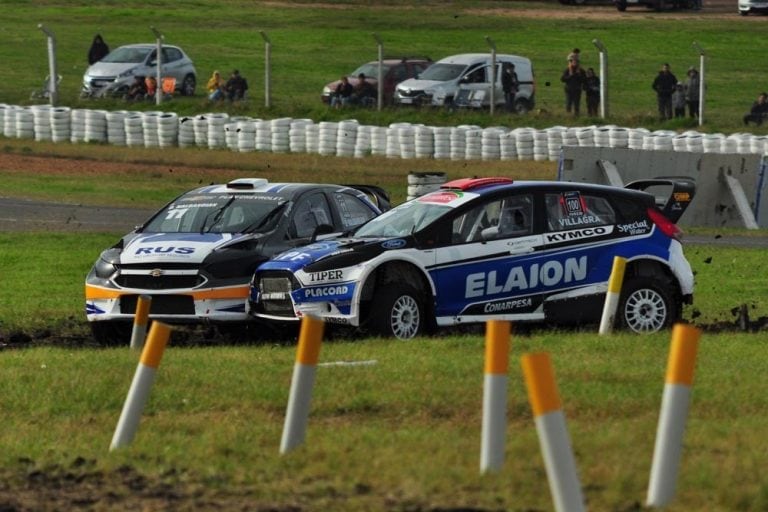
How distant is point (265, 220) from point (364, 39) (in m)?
42.7

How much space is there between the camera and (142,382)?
808 cm

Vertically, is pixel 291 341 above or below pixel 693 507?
below

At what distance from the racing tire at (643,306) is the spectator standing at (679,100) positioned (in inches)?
945

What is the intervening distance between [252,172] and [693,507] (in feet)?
86.0

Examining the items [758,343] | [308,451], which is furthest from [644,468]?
[758,343]

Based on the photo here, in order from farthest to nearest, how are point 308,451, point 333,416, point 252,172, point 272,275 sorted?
point 252,172, point 272,275, point 333,416, point 308,451

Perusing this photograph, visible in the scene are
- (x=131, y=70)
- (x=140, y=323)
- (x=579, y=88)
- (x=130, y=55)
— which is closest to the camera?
(x=140, y=323)

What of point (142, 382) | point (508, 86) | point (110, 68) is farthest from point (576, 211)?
point (110, 68)

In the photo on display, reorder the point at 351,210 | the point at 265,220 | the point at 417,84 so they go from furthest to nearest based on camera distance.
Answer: the point at 417,84
the point at 351,210
the point at 265,220

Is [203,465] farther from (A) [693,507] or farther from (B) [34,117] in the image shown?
(B) [34,117]

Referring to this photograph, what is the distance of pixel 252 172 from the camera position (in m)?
32.4

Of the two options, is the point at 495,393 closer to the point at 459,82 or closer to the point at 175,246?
the point at 175,246

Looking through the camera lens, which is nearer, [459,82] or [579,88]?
[579,88]

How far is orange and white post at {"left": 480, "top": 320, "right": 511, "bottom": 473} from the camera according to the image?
6824 mm
